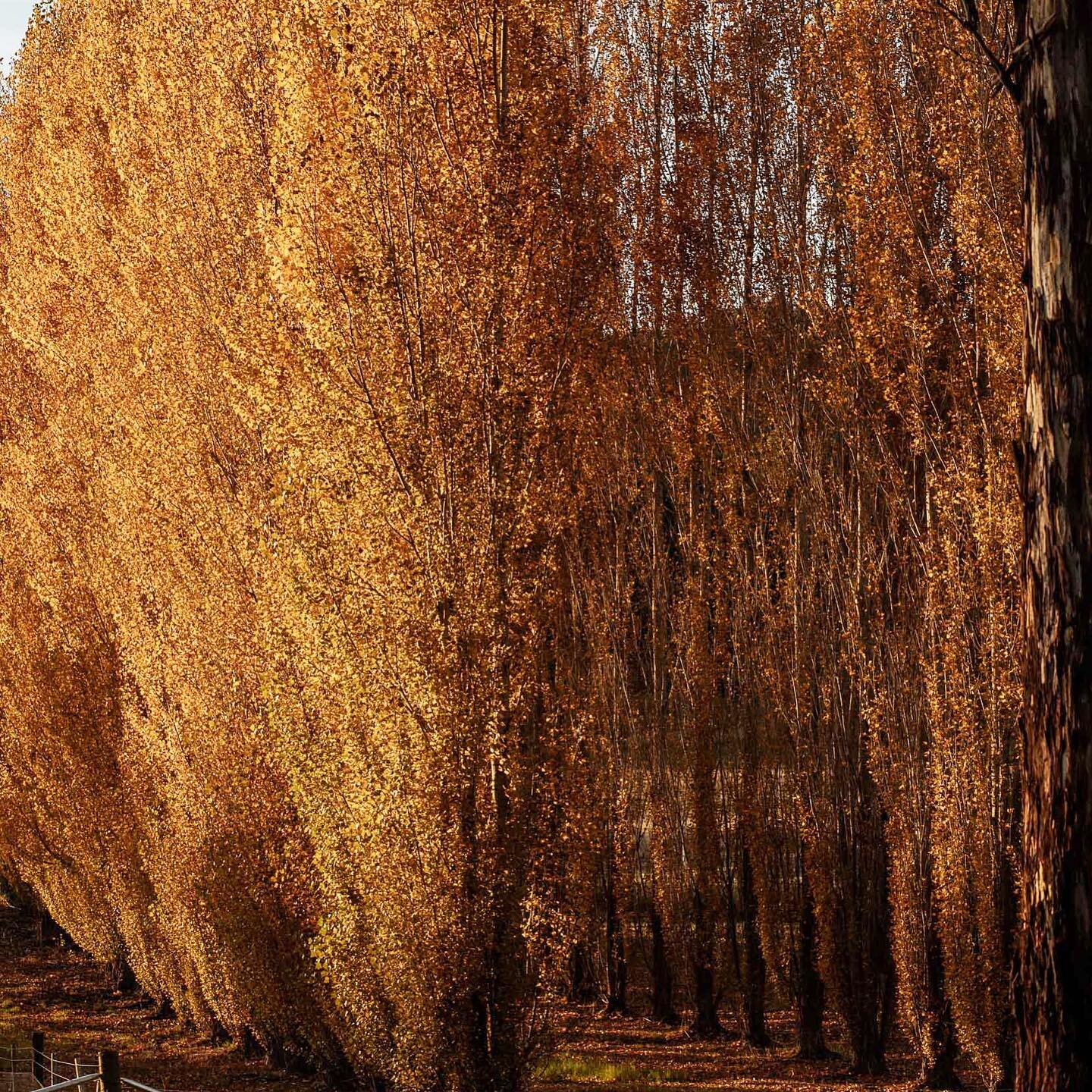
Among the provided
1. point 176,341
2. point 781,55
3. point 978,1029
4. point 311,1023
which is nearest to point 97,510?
point 176,341

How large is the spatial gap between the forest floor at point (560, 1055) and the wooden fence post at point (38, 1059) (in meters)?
0.72

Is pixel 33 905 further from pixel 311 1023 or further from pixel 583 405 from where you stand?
pixel 583 405

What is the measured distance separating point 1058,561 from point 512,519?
5.21 metres

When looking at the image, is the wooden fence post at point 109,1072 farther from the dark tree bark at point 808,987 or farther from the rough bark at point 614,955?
the rough bark at point 614,955

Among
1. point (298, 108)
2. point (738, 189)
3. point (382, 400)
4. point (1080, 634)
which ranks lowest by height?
point (1080, 634)

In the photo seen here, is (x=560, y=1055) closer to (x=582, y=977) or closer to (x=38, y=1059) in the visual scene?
(x=582, y=977)

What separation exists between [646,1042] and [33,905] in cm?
1195

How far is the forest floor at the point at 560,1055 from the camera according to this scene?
37.1ft

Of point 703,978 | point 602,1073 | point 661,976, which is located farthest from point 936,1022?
point 661,976

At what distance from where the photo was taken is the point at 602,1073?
11.3 meters

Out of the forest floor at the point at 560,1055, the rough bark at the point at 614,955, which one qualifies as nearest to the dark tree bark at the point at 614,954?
the rough bark at the point at 614,955

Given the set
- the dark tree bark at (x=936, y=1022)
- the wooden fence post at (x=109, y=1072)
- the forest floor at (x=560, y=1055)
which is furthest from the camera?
the forest floor at (x=560, y=1055)

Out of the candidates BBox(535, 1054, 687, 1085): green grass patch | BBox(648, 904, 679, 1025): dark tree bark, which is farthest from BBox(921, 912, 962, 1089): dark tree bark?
BBox(648, 904, 679, 1025): dark tree bark

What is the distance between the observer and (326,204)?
9000 mm
